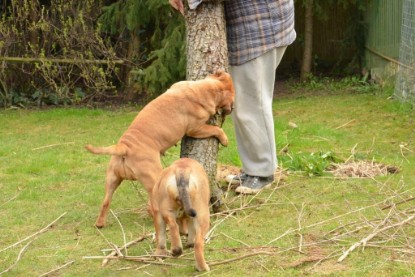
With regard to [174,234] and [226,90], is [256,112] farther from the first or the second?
[174,234]

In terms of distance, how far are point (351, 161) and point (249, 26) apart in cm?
209

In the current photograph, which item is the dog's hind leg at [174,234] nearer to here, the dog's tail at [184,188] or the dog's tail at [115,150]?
the dog's tail at [184,188]

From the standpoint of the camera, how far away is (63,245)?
5895mm

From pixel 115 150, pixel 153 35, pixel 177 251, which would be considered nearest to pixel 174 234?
pixel 177 251

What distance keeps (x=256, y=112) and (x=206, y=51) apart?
2.62ft

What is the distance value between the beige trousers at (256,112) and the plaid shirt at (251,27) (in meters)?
0.08

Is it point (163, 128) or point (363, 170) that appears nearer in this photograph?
point (163, 128)

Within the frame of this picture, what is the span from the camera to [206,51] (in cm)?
646

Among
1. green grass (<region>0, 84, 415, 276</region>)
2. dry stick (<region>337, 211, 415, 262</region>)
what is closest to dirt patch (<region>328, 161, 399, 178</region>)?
green grass (<region>0, 84, 415, 276</region>)

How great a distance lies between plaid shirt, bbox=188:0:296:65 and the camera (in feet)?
22.2

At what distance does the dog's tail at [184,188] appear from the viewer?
4984 mm

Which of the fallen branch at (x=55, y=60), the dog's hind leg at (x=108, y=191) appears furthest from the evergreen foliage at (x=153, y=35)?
the dog's hind leg at (x=108, y=191)

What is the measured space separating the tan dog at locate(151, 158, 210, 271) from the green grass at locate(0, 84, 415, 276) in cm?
16

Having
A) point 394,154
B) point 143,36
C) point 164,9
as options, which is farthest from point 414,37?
point 143,36
